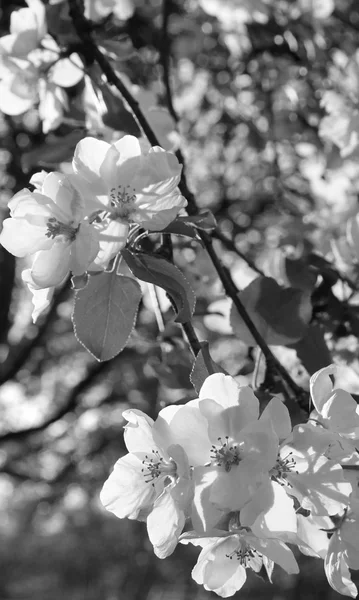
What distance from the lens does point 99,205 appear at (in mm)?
818

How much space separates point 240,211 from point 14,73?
2.61m

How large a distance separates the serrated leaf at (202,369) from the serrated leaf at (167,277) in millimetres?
50

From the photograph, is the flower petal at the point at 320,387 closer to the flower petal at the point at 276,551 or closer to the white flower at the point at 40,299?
the flower petal at the point at 276,551

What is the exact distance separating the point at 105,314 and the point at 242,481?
0.28 m

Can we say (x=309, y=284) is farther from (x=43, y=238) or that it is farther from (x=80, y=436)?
(x=80, y=436)

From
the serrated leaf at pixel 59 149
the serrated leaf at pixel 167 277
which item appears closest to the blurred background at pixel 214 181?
the serrated leaf at pixel 59 149

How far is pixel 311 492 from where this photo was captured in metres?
0.77

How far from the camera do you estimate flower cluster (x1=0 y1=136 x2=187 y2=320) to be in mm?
808

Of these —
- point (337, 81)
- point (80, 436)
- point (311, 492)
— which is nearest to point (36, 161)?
point (311, 492)

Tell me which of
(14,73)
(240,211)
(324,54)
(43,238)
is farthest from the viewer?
(240,211)

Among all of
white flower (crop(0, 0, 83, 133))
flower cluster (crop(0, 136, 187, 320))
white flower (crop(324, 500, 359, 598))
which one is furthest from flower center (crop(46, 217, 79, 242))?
white flower (crop(0, 0, 83, 133))

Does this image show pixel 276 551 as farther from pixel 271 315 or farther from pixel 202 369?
pixel 271 315

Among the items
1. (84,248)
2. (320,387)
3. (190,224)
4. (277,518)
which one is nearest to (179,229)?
(190,224)

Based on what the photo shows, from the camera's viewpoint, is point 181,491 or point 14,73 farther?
point 14,73
